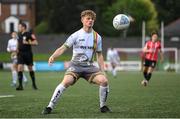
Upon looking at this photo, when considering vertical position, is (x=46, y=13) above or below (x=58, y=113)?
above

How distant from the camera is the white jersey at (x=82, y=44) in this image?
1350 centimetres

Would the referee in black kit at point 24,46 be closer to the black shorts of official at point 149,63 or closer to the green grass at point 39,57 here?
the black shorts of official at point 149,63

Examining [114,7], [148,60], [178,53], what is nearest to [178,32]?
[178,53]

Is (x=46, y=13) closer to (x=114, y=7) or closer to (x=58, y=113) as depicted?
(x=114, y=7)

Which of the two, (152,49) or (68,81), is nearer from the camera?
(68,81)

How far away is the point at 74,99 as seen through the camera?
17.2 meters

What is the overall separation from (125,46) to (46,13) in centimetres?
4244

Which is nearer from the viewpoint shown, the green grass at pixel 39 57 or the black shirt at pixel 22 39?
the black shirt at pixel 22 39

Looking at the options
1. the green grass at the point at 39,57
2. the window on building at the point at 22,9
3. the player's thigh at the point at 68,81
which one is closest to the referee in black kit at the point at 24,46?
the player's thigh at the point at 68,81

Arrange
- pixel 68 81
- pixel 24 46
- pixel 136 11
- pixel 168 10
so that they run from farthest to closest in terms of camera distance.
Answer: pixel 168 10 < pixel 136 11 < pixel 24 46 < pixel 68 81

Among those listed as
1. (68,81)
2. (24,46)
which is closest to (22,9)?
(24,46)

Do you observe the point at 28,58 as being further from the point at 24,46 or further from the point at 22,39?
the point at 22,39

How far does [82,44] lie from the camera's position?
13.5m

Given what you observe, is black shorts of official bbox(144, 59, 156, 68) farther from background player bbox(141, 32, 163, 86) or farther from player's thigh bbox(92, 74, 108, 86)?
player's thigh bbox(92, 74, 108, 86)
